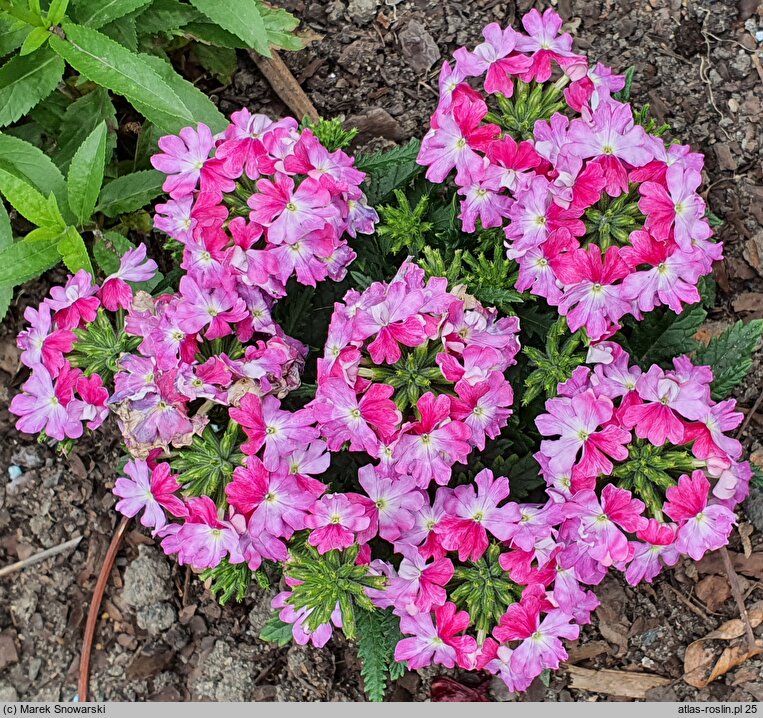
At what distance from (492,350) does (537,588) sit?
674mm

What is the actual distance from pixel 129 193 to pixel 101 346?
0.98 metres

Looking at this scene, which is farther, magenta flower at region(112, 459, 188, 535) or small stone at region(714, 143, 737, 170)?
small stone at region(714, 143, 737, 170)

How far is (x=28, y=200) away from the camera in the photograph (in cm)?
261

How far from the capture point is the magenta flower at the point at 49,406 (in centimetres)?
230

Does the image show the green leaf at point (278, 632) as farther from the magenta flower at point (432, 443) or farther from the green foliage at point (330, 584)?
the magenta flower at point (432, 443)

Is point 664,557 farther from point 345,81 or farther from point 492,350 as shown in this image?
point 345,81

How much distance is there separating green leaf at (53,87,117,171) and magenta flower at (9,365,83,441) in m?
1.17

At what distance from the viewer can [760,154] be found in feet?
11.5

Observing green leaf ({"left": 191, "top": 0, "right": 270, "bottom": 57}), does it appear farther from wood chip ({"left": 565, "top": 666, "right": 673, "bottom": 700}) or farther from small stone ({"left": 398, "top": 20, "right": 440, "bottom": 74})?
wood chip ({"left": 565, "top": 666, "right": 673, "bottom": 700})

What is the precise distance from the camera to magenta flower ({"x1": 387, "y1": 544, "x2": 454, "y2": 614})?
220 cm

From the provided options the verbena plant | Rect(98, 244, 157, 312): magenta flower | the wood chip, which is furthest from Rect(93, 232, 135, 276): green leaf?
the wood chip

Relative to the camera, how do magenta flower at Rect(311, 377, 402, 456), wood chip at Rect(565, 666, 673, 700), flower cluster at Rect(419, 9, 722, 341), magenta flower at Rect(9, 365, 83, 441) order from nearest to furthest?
magenta flower at Rect(311, 377, 402, 456), flower cluster at Rect(419, 9, 722, 341), magenta flower at Rect(9, 365, 83, 441), wood chip at Rect(565, 666, 673, 700)

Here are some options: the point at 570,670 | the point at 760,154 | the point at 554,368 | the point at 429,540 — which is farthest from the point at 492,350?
the point at 760,154

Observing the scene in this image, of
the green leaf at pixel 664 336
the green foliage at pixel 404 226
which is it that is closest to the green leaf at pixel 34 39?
the green foliage at pixel 404 226
